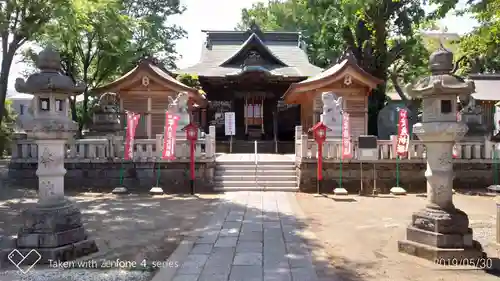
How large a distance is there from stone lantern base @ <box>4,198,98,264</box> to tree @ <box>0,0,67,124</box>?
859 cm

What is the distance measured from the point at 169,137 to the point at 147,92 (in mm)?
6487

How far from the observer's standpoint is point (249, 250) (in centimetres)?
639

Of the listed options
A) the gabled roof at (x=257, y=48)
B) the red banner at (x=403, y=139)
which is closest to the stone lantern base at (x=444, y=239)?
the red banner at (x=403, y=139)

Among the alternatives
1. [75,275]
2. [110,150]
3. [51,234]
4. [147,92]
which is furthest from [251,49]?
[75,275]

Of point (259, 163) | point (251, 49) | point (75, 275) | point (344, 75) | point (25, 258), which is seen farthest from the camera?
point (251, 49)

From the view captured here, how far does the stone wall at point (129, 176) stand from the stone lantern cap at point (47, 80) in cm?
766

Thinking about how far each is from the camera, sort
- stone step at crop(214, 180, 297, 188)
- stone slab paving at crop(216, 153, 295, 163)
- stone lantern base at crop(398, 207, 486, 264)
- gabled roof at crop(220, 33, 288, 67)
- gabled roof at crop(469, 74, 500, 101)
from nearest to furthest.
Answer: stone lantern base at crop(398, 207, 486, 264) < stone step at crop(214, 180, 297, 188) < stone slab paving at crop(216, 153, 295, 163) < gabled roof at crop(469, 74, 500, 101) < gabled roof at crop(220, 33, 288, 67)

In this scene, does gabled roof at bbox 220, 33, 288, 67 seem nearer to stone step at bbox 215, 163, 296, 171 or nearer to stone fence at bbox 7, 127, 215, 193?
stone step at bbox 215, 163, 296, 171

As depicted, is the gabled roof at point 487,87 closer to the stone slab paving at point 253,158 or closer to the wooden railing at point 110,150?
the stone slab paving at point 253,158

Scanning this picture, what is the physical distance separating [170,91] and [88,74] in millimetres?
15884

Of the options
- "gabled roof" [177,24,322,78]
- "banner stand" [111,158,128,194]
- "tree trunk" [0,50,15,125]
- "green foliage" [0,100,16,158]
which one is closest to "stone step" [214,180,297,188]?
"banner stand" [111,158,128,194]

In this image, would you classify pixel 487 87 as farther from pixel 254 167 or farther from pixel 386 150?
pixel 254 167

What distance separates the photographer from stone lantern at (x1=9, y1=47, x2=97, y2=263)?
19.6 ft

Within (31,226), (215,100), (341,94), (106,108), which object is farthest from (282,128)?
(31,226)
